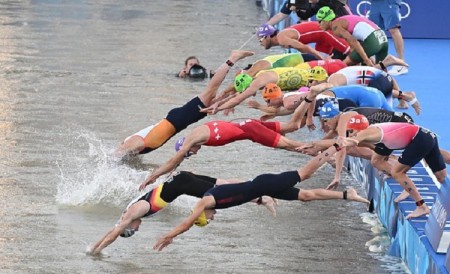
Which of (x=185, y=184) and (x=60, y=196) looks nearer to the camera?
(x=185, y=184)

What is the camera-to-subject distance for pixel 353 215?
15.7 metres

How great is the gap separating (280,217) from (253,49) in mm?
13090

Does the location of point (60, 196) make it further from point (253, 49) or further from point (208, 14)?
point (208, 14)

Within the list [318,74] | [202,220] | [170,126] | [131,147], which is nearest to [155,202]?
[202,220]

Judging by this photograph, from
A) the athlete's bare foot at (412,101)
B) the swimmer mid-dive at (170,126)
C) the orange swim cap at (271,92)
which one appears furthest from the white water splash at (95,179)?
the athlete's bare foot at (412,101)

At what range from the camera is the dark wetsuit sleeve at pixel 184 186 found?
13880mm

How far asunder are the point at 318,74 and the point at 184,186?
3.69m

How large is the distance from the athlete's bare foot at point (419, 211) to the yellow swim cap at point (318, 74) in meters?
3.80

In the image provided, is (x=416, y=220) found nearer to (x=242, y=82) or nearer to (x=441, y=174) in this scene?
(x=441, y=174)

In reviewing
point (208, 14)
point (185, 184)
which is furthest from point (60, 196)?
point (208, 14)

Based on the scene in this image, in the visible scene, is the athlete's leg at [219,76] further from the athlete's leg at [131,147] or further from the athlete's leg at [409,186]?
the athlete's leg at [409,186]

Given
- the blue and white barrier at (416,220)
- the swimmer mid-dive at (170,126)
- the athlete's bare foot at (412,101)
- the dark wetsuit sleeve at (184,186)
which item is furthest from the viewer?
the athlete's bare foot at (412,101)

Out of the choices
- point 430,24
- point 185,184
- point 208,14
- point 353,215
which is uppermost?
point 185,184

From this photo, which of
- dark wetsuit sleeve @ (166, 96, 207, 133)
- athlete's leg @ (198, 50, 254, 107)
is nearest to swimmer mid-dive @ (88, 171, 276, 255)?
athlete's leg @ (198, 50, 254, 107)
